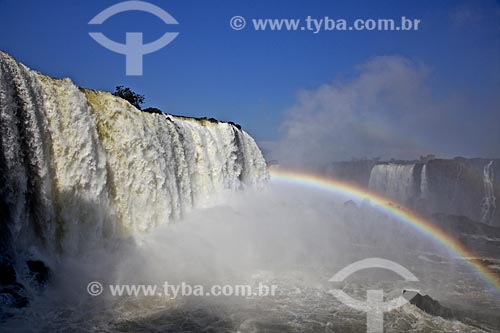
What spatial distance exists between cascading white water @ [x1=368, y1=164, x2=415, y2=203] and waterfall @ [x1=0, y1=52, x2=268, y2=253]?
26.8 meters

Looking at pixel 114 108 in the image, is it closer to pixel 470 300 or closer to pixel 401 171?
pixel 470 300

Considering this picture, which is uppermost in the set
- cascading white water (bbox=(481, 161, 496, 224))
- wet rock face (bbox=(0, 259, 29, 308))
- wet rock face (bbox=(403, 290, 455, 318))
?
cascading white water (bbox=(481, 161, 496, 224))

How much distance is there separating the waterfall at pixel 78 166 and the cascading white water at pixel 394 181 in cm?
2683

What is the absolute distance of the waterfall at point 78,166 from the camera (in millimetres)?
9461

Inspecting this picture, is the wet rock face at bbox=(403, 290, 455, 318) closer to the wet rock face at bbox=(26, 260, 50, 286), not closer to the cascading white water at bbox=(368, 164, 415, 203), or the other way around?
the wet rock face at bbox=(26, 260, 50, 286)

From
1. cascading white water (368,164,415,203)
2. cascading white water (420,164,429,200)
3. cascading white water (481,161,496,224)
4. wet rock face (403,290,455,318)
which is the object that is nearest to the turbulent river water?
wet rock face (403,290,455,318)

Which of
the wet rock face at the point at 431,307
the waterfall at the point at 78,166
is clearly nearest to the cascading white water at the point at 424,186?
the waterfall at the point at 78,166

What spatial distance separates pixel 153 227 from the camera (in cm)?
1498

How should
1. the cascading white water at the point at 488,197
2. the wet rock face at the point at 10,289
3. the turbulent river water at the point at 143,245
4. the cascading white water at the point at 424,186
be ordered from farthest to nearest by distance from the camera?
the cascading white water at the point at 424,186
the cascading white water at the point at 488,197
the turbulent river water at the point at 143,245
the wet rock face at the point at 10,289

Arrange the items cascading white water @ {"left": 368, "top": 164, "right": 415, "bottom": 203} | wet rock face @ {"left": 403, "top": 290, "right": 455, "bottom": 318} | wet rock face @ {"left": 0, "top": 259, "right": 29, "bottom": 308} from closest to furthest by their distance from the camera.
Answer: wet rock face @ {"left": 0, "top": 259, "right": 29, "bottom": 308} < wet rock face @ {"left": 403, "top": 290, "right": 455, "bottom": 318} < cascading white water @ {"left": 368, "top": 164, "right": 415, "bottom": 203}

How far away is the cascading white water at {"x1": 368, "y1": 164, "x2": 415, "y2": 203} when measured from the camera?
38.0m

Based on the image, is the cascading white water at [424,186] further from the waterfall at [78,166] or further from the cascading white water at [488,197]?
the waterfall at [78,166]

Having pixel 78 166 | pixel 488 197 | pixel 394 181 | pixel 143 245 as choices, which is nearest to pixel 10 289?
pixel 78 166

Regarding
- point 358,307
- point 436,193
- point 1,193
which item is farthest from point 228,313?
point 436,193
